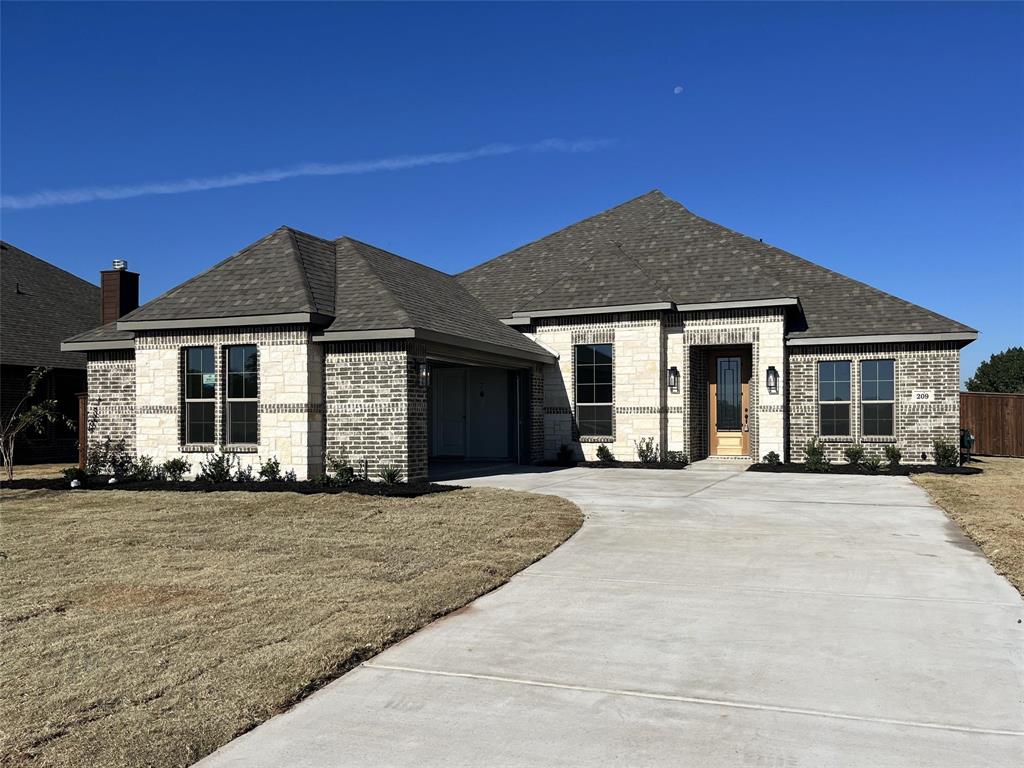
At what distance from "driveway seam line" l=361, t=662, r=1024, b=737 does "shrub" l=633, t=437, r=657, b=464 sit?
14.7 meters

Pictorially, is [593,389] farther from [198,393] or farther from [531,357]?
[198,393]

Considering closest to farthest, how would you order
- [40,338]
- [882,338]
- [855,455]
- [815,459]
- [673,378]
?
[815,459] → [855,455] → [882,338] → [673,378] → [40,338]

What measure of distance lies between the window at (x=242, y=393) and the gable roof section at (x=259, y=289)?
742 mm

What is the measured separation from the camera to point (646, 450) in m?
19.6

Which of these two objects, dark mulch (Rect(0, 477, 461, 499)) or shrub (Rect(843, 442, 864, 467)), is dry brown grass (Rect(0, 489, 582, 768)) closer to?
dark mulch (Rect(0, 477, 461, 499))

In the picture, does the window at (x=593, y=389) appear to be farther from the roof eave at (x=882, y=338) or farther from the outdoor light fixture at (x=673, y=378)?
the roof eave at (x=882, y=338)

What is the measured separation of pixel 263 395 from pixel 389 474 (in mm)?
3106

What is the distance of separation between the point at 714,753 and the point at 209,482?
516 inches

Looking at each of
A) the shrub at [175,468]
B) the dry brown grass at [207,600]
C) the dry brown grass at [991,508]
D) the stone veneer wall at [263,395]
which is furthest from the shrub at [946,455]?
the shrub at [175,468]

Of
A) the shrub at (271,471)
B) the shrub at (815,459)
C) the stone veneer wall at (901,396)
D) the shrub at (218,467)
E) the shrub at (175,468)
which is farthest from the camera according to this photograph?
the stone veneer wall at (901,396)

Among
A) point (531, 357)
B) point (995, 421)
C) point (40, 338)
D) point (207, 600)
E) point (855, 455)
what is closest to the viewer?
point (207, 600)

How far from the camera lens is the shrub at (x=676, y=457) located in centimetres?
1950

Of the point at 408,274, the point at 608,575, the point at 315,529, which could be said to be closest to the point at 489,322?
the point at 408,274

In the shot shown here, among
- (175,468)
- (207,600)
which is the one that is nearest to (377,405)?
→ (175,468)
